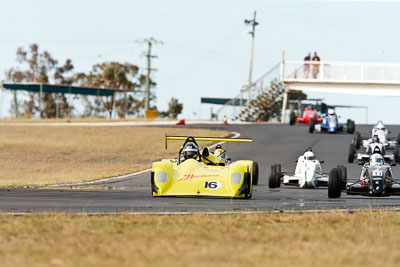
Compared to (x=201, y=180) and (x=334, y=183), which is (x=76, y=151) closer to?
(x=334, y=183)

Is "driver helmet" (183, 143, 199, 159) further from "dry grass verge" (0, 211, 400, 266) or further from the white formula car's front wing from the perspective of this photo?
"dry grass verge" (0, 211, 400, 266)

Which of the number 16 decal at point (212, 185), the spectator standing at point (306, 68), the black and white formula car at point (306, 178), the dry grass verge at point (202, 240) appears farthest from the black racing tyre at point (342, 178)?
the spectator standing at point (306, 68)

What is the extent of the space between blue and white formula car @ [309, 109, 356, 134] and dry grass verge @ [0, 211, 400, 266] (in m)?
34.2

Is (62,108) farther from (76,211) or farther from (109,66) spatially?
(76,211)

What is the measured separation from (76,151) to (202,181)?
27.4m

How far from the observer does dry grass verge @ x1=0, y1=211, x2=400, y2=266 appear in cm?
966

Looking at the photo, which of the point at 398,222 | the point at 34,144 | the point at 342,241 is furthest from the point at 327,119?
the point at 342,241

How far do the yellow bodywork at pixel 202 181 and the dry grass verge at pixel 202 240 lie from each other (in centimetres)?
408

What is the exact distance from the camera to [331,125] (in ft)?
163

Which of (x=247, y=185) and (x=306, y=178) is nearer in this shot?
(x=247, y=185)

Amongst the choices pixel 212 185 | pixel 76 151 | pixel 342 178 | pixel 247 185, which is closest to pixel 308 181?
pixel 342 178

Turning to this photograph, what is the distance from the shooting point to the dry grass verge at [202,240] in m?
9.66

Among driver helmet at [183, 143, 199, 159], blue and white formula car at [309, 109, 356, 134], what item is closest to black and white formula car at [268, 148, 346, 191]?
driver helmet at [183, 143, 199, 159]

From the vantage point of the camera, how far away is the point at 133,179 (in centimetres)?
3000
